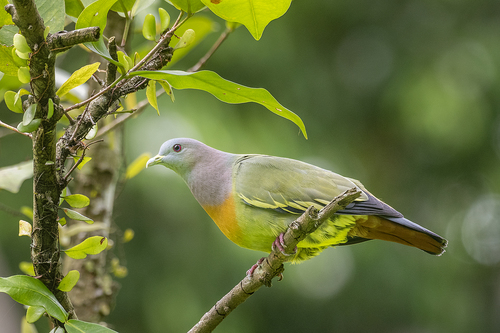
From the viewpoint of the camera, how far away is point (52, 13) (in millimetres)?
940

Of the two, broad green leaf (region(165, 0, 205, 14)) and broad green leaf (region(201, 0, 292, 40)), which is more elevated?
broad green leaf (region(201, 0, 292, 40))

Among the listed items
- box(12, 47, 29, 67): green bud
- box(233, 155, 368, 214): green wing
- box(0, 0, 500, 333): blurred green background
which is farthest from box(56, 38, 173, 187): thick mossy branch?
box(0, 0, 500, 333): blurred green background

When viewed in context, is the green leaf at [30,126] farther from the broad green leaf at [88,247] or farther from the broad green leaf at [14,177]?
the broad green leaf at [14,177]

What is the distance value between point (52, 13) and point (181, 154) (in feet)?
3.90

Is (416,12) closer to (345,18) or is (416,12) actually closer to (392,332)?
(345,18)

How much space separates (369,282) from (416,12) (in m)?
3.70

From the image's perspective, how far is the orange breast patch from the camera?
1.88 meters

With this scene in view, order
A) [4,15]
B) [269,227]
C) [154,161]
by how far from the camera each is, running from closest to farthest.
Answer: [4,15] → [269,227] → [154,161]

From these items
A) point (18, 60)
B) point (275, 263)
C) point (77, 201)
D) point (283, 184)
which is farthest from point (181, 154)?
point (18, 60)

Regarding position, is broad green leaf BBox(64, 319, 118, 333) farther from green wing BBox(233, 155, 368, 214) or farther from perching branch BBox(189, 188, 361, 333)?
green wing BBox(233, 155, 368, 214)

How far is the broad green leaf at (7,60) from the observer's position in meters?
0.95

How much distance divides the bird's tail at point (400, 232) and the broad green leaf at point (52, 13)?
4.98ft

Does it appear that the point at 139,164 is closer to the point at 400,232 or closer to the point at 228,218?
the point at 228,218

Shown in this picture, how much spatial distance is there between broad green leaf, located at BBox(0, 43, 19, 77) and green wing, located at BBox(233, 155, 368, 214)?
3.62ft
